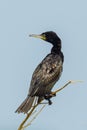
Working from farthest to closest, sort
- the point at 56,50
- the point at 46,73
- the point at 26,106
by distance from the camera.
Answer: the point at 56,50
the point at 46,73
the point at 26,106

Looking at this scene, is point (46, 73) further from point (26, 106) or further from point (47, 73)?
point (26, 106)

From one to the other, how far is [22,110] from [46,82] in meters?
1.77

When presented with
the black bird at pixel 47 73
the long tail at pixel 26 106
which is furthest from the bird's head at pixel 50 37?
the long tail at pixel 26 106

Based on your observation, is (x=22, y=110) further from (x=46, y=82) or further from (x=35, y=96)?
(x=46, y=82)

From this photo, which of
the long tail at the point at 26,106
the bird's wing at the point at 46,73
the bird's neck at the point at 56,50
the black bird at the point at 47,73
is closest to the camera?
the long tail at the point at 26,106

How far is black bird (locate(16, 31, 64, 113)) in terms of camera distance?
643cm

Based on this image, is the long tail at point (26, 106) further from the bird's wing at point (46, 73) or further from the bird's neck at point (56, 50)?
the bird's neck at point (56, 50)

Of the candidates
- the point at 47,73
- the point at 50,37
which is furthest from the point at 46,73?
the point at 50,37

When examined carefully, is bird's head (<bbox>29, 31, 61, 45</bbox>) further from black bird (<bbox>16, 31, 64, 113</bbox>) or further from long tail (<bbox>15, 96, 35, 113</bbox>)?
long tail (<bbox>15, 96, 35, 113</bbox>)

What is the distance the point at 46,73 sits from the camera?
7195 millimetres

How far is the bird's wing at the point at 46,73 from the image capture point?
22.1ft

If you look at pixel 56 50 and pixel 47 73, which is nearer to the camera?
pixel 47 73

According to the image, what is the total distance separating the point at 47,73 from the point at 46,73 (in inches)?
1.2

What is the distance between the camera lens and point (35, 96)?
641 cm
